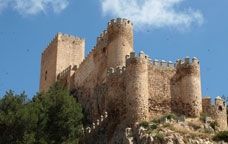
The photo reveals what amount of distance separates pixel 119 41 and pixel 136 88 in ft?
25.1

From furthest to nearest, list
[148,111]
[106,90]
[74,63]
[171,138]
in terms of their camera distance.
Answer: [74,63], [106,90], [148,111], [171,138]

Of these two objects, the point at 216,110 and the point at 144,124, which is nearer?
the point at 144,124

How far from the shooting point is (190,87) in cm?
5472

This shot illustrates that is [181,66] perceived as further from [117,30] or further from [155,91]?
[117,30]

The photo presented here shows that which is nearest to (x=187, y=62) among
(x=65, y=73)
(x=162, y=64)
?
(x=162, y=64)

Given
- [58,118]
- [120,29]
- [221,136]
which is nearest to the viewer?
[221,136]

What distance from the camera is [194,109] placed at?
178ft

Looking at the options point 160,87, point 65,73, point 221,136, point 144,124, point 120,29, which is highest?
point 120,29

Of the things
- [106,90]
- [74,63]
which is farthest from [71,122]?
[74,63]

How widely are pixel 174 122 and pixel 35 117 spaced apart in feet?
33.9

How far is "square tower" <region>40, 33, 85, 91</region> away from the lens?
231 ft

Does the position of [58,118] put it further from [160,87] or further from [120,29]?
[120,29]

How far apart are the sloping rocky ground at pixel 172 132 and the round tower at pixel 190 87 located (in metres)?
1.23

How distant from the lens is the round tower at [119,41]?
58.9 meters
